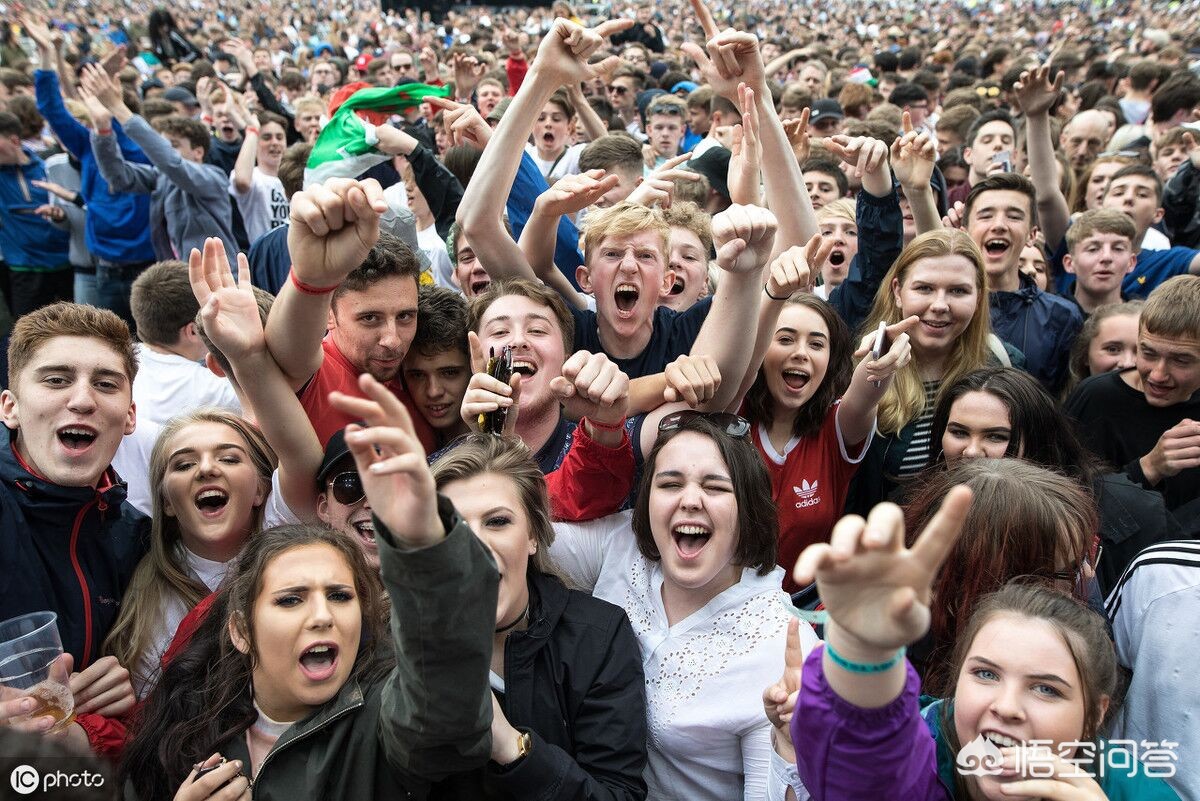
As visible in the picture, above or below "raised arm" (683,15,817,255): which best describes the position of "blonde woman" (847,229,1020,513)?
below

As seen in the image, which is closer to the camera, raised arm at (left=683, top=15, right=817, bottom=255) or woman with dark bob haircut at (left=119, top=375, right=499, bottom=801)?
woman with dark bob haircut at (left=119, top=375, right=499, bottom=801)

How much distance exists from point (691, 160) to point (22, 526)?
4.21m

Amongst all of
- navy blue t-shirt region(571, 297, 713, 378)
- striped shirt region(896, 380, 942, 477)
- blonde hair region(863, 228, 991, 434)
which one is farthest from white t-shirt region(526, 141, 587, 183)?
striped shirt region(896, 380, 942, 477)

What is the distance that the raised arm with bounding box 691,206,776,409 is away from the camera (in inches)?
105

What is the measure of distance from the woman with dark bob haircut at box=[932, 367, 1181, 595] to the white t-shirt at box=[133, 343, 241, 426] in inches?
103

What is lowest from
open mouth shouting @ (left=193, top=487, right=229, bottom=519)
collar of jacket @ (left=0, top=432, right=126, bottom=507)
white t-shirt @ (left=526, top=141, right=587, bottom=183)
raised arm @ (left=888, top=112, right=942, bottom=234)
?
open mouth shouting @ (left=193, top=487, right=229, bottom=519)

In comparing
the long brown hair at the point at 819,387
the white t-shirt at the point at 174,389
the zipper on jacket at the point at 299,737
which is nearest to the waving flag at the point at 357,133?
the white t-shirt at the point at 174,389

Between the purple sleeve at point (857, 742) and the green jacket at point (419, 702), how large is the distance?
1.89 ft

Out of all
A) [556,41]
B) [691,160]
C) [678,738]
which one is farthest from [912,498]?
[691,160]

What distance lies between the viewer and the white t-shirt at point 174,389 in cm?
375

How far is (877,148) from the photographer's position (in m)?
3.63

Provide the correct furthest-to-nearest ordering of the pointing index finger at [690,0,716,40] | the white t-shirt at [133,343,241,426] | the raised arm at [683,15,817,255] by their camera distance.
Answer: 1. the pointing index finger at [690,0,716,40]
2. the white t-shirt at [133,343,241,426]
3. the raised arm at [683,15,817,255]

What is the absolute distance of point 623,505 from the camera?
2.85 meters

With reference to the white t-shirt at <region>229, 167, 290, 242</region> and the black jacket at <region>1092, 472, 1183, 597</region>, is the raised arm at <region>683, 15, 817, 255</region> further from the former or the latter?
the white t-shirt at <region>229, 167, 290, 242</region>
